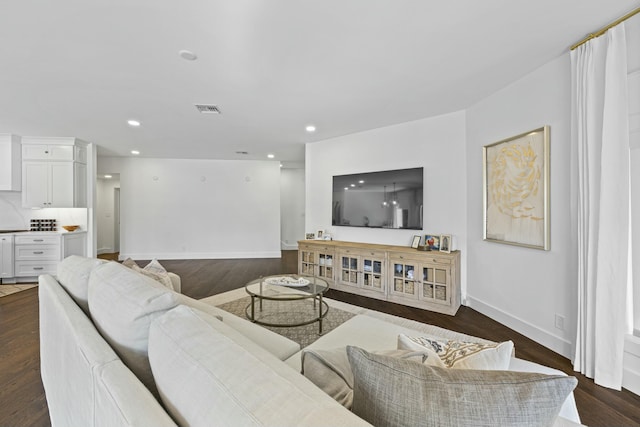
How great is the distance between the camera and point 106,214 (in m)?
7.33

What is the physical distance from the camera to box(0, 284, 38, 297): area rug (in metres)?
3.88

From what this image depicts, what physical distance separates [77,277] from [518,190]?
357cm

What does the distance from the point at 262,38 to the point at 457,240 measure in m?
3.16

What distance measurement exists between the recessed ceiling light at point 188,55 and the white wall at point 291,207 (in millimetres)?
5637

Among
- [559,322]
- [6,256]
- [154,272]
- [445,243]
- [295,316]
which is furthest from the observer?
[6,256]

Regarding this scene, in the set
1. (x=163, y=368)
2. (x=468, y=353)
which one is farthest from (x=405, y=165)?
(x=163, y=368)

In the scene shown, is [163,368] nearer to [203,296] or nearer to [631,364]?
[631,364]

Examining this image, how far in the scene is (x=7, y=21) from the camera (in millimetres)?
1807

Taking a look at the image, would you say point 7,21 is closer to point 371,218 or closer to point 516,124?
point 371,218

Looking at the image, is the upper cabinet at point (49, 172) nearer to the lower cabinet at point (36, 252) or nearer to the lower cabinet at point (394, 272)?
the lower cabinet at point (36, 252)

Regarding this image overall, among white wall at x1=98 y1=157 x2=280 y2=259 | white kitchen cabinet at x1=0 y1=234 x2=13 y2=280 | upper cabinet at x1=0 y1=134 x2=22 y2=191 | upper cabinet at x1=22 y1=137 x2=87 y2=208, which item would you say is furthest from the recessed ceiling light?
white kitchen cabinet at x1=0 y1=234 x2=13 y2=280

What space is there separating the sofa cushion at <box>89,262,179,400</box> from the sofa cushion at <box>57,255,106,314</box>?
33 cm

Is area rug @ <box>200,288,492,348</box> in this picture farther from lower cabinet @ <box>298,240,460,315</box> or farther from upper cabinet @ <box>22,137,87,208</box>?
upper cabinet @ <box>22,137,87,208</box>

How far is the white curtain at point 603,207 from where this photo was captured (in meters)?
1.83
